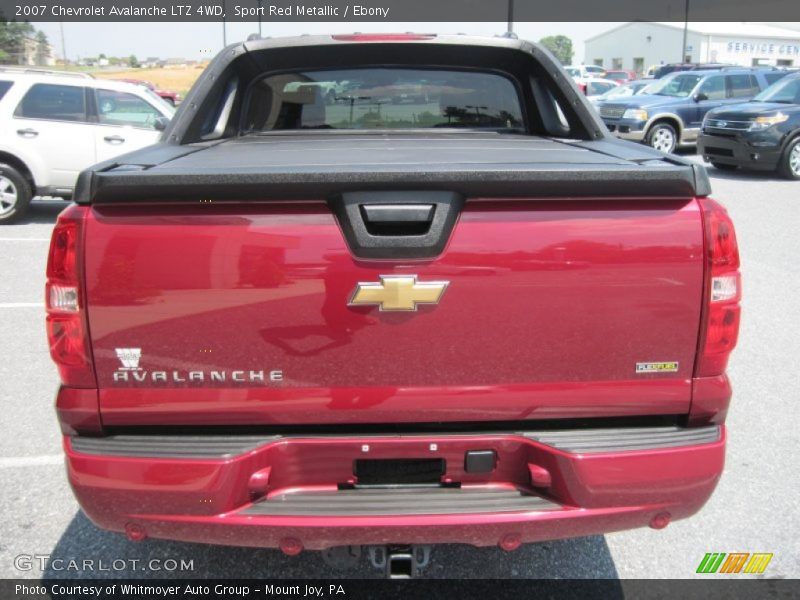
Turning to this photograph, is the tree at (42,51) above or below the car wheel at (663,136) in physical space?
above

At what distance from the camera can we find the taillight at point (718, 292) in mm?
2037

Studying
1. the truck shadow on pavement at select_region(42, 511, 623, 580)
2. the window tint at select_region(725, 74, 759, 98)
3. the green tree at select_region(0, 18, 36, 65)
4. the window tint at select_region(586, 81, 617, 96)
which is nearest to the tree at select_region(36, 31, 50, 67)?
the green tree at select_region(0, 18, 36, 65)

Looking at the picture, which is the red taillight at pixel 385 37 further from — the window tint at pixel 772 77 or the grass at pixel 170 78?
the grass at pixel 170 78

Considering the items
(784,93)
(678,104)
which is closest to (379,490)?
(784,93)

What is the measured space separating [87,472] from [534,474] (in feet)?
4.31

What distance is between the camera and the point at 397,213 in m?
1.99

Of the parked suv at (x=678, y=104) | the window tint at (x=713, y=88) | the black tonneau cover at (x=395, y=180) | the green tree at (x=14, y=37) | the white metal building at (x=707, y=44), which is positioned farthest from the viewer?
the white metal building at (x=707, y=44)

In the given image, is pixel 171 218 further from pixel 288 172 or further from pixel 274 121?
pixel 274 121

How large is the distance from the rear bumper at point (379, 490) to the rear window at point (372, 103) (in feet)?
7.40

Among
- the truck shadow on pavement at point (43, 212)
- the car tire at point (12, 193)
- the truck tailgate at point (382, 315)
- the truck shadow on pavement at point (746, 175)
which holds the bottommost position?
the truck shadow on pavement at point (43, 212)

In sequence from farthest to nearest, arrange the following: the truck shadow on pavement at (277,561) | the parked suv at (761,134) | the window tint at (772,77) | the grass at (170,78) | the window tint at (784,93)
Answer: the grass at (170,78) → the window tint at (772,77) → the window tint at (784,93) → the parked suv at (761,134) → the truck shadow on pavement at (277,561)

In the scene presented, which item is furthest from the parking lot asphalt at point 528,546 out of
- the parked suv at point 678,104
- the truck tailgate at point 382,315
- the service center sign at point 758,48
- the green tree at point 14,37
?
the service center sign at point 758,48

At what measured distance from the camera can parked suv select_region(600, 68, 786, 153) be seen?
15.9 metres

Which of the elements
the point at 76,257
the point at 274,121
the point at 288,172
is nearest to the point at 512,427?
the point at 288,172
